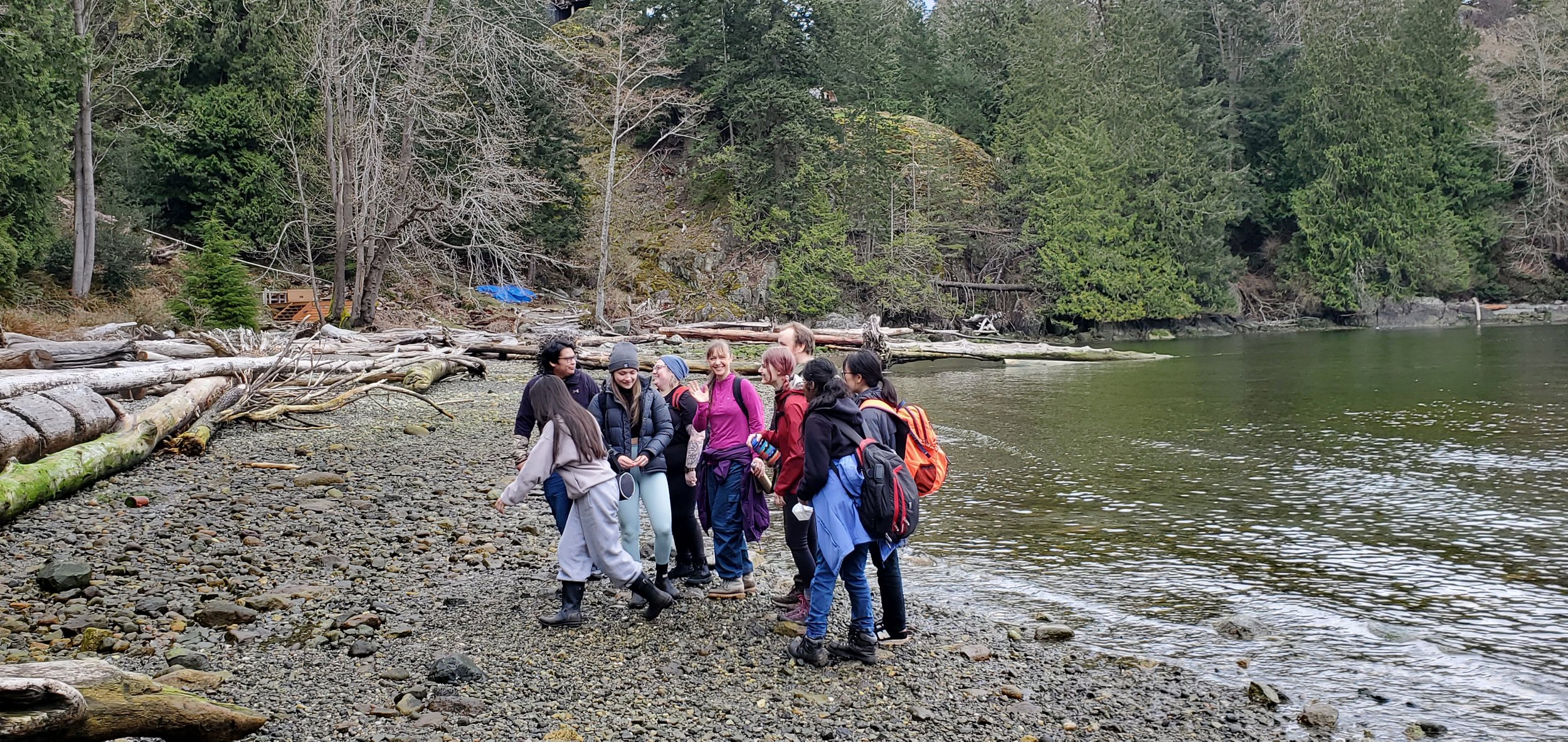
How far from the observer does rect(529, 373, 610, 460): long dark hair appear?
582 centimetres

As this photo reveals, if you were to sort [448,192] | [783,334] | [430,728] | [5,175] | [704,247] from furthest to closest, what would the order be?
[704,247] < [448,192] < [5,175] < [783,334] < [430,728]

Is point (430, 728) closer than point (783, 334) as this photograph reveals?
Yes

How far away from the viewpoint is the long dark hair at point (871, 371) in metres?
5.67

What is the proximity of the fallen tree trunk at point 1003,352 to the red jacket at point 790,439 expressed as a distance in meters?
23.1

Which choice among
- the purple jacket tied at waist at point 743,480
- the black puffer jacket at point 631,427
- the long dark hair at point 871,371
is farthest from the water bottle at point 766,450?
the long dark hair at point 871,371

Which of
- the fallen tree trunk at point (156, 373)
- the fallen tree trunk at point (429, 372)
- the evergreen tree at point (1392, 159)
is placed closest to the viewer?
the fallen tree trunk at point (156, 373)

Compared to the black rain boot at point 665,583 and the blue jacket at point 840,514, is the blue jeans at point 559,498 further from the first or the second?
the blue jacket at point 840,514

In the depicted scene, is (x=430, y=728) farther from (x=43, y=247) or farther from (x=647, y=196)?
(x=647, y=196)

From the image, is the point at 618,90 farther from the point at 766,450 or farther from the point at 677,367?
the point at 766,450

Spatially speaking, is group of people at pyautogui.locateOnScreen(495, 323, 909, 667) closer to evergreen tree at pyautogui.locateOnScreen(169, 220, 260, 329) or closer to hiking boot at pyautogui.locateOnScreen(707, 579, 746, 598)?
hiking boot at pyautogui.locateOnScreen(707, 579, 746, 598)

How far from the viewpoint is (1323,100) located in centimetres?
4806

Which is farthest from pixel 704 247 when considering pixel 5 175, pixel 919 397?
pixel 5 175

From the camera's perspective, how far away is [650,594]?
598 centimetres

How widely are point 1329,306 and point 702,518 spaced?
50.1 m
